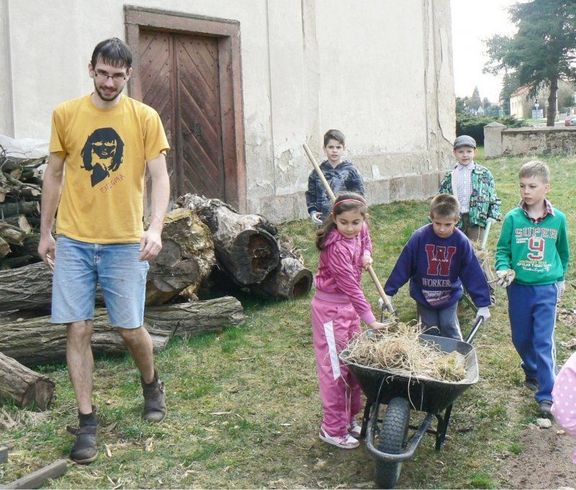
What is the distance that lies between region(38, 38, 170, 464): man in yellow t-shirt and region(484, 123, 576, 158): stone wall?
23.9 m

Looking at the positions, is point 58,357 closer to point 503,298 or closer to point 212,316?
point 212,316

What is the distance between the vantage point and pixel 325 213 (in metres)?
7.26

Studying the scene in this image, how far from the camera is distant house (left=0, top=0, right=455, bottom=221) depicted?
802 centimetres

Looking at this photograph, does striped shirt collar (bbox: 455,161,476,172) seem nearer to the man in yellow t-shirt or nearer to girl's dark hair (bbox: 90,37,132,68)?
the man in yellow t-shirt

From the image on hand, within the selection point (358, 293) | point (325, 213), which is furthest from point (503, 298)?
point (358, 293)

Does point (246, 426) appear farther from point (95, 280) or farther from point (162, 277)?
point (162, 277)

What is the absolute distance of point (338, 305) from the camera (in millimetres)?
4332

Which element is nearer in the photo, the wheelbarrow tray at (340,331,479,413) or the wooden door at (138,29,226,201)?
the wheelbarrow tray at (340,331,479,413)

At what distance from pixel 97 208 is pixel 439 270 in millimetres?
2205

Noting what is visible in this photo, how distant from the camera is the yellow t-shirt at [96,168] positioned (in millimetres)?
4082

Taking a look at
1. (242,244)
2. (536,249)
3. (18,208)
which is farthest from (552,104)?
(18,208)

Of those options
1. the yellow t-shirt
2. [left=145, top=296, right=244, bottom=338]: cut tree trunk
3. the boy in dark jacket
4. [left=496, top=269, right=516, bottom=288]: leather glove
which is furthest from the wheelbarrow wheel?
the boy in dark jacket

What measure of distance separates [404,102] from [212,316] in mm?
7948

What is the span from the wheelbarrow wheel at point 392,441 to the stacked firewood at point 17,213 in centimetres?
345
